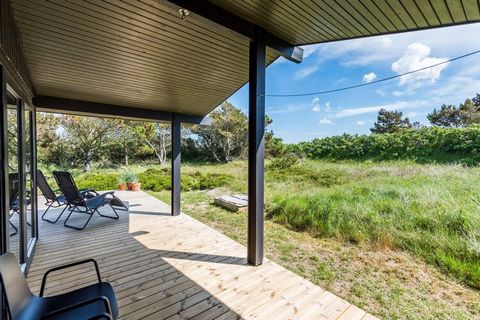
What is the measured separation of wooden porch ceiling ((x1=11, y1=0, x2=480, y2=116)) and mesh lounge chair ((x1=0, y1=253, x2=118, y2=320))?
213 centimetres

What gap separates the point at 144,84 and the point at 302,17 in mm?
2582

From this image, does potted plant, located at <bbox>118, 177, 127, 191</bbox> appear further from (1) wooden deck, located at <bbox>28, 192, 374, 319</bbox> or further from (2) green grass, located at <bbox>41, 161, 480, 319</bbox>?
(1) wooden deck, located at <bbox>28, 192, 374, 319</bbox>

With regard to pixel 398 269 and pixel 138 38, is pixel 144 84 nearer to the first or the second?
pixel 138 38

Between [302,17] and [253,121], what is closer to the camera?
[302,17]

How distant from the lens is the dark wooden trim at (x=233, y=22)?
213 centimetres

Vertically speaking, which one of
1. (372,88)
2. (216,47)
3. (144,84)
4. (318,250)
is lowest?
(318,250)

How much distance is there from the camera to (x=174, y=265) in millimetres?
2859

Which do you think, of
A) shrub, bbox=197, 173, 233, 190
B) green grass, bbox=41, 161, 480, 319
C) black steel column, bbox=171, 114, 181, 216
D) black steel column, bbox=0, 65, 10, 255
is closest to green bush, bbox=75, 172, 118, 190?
shrub, bbox=197, 173, 233, 190

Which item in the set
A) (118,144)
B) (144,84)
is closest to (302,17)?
(144,84)

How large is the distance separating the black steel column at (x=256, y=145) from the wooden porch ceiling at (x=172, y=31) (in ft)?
0.95

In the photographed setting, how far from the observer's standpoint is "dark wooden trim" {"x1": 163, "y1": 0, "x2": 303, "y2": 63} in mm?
2133

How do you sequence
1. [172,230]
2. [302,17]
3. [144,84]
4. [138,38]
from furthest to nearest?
[172,230]
[144,84]
[138,38]
[302,17]

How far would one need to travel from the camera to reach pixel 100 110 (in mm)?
4453

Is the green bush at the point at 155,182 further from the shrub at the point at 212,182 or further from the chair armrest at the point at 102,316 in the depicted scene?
the chair armrest at the point at 102,316
